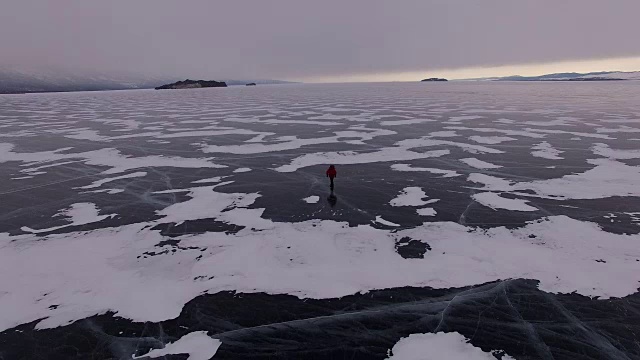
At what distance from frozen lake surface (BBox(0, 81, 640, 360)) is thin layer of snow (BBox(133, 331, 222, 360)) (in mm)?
17

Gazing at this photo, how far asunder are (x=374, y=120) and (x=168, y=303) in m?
19.4

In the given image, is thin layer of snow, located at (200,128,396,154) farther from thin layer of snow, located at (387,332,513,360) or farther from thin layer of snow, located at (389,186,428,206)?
thin layer of snow, located at (387,332,513,360)

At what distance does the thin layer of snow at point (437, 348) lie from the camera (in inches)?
151

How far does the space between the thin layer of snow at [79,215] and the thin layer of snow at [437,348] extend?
20.2 ft

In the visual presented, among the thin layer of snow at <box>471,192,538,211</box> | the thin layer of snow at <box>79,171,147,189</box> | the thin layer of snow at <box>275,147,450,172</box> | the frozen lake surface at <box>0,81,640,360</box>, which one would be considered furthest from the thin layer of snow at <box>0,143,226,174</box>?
the thin layer of snow at <box>471,192,538,211</box>

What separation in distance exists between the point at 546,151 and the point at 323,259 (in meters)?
10.5

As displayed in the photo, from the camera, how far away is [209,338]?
4.13 m

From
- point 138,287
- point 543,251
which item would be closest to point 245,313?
point 138,287

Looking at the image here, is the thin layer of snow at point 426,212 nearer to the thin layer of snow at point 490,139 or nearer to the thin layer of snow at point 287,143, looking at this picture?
the thin layer of snow at point 287,143

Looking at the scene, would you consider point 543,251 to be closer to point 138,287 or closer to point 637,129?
point 138,287

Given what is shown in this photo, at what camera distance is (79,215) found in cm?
761

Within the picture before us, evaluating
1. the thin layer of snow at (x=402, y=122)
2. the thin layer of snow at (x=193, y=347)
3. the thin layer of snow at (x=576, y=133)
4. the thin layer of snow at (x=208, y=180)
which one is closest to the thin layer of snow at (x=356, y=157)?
the thin layer of snow at (x=208, y=180)

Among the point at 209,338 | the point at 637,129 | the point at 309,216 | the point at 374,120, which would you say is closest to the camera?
the point at 209,338

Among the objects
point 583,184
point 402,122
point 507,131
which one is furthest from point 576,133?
point 583,184
